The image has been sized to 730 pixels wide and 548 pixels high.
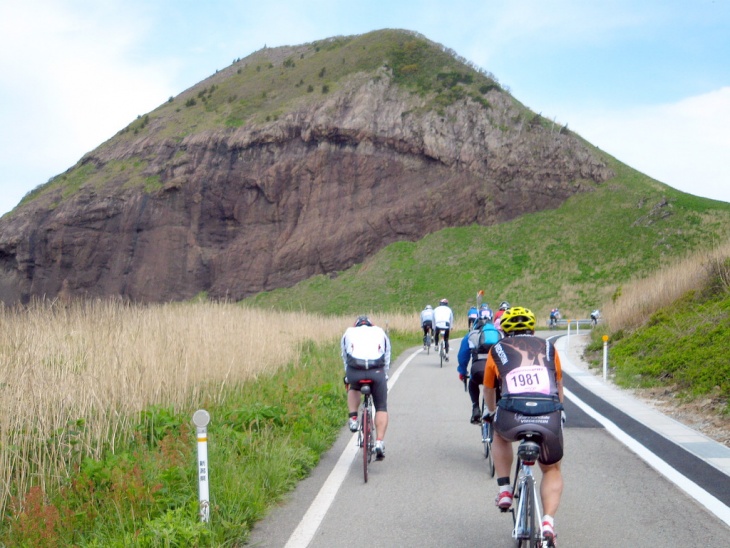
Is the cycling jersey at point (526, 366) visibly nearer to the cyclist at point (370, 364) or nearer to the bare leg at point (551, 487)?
the bare leg at point (551, 487)

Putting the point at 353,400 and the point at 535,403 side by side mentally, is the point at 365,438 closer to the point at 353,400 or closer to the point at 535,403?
the point at 353,400

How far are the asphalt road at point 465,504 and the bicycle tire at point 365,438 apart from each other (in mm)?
154

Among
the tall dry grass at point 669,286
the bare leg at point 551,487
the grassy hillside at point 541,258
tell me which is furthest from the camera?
the grassy hillside at point 541,258

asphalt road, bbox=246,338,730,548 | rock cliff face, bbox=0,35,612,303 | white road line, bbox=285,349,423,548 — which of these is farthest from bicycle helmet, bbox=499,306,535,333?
rock cliff face, bbox=0,35,612,303

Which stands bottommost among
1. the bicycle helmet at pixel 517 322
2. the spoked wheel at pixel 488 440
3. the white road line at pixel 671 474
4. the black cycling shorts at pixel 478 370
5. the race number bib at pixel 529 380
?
the white road line at pixel 671 474

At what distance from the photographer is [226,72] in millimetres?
95500

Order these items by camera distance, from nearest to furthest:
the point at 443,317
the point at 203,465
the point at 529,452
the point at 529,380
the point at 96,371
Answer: the point at 529,452 → the point at 529,380 → the point at 203,465 → the point at 96,371 → the point at 443,317

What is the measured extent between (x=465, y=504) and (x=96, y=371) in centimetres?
481

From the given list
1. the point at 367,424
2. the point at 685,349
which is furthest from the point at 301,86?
the point at 367,424

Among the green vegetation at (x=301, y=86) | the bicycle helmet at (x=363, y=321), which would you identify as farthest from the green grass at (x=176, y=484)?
the green vegetation at (x=301, y=86)

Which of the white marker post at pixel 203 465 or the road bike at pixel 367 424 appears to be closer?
the white marker post at pixel 203 465

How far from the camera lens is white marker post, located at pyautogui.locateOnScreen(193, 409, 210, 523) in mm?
5531

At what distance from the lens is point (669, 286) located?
20.2 metres

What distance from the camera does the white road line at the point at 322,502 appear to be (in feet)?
18.1
